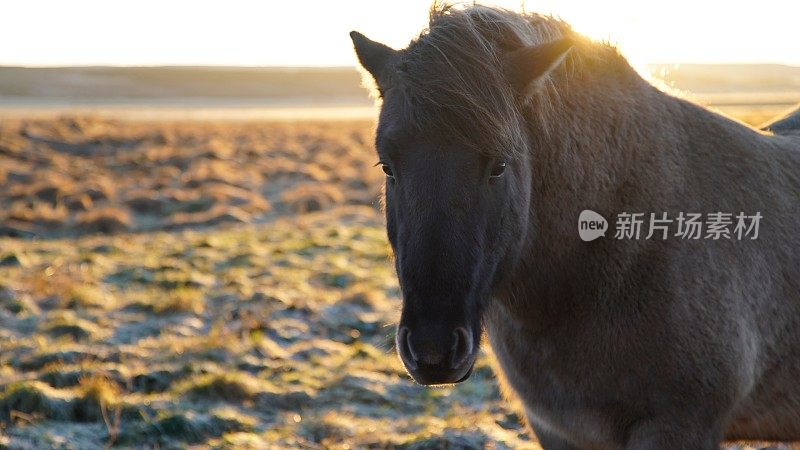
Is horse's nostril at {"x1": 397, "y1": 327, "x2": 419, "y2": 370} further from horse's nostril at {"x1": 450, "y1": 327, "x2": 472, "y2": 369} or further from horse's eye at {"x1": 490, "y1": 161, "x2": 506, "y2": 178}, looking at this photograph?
horse's eye at {"x1": 490, "y1": 161, "x2": 506, "y2": 178}

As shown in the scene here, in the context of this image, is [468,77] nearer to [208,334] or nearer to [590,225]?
[590,225]

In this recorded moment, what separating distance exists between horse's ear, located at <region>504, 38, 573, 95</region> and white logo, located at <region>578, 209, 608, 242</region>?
57cm

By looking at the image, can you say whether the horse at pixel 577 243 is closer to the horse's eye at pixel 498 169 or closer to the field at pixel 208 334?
the horse's eye at pixel 498 169

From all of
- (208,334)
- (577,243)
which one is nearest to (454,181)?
(577,243)

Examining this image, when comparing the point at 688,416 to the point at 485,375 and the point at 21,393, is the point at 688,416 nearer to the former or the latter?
the point at 485,375

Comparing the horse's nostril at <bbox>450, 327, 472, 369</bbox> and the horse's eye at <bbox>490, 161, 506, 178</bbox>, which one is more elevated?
the horse's eye at <bbox>490, 161, 506, 178</bbox>

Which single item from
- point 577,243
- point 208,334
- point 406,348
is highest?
point 577,243

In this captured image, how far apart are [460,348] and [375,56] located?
132 centimetres

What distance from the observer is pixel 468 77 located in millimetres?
3010

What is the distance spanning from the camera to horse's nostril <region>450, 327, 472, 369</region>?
277 centimetres

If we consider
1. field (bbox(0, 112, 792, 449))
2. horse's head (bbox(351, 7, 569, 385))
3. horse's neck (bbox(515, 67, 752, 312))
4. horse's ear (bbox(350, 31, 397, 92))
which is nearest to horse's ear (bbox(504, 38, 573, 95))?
horse's head (bbox(351, 7, 569, 385))

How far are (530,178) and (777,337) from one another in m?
1.31

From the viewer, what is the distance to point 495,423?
5.80 m

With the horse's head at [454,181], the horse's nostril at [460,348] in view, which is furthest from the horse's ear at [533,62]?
the horse's nostril at [460,348]
